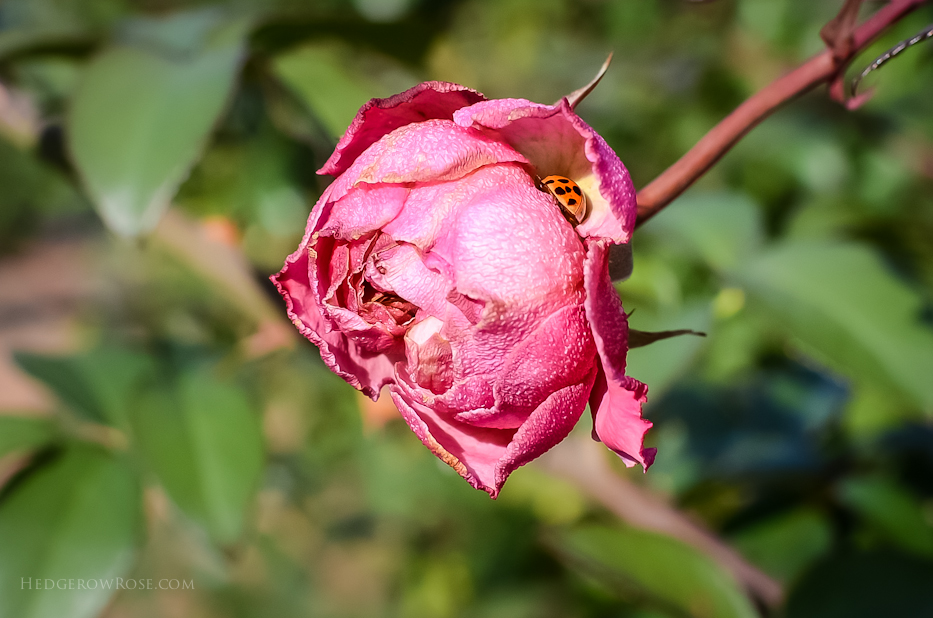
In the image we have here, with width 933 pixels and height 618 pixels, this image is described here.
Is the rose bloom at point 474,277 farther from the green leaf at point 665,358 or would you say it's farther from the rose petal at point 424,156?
the green leaf at point 665,358

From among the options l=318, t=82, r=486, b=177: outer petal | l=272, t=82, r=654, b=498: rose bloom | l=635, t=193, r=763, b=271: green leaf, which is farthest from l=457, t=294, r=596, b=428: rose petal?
l=635, t=193, r=763, b=271: green leaf

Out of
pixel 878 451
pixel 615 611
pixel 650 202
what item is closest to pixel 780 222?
pixel 878 451

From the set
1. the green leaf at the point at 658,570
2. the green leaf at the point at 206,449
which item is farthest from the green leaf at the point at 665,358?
the green leaf at the point at 206,449

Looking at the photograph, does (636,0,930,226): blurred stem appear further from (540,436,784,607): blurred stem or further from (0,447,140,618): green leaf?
(0,447,140,618): green leaf

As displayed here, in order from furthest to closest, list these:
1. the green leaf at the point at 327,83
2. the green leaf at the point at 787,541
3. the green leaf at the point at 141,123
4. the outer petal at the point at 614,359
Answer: the green leaf at the point at 787,541
the green leaf at the point at 327,83
the green leaf at the point at 141,123
the outer petal at the point at 614,359

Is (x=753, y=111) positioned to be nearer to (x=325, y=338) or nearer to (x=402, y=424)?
(x=325, y=338)

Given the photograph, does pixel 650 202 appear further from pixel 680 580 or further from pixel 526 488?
pixel 526 488

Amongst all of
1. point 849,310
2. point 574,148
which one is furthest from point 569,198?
point 849,310
